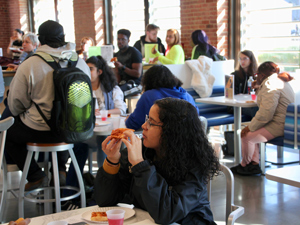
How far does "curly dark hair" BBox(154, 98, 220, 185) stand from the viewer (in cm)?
155

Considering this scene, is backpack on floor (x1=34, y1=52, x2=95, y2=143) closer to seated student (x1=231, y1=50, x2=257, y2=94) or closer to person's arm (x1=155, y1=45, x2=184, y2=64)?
seated student (x1=231, y1=50, x2=257, y2=94)

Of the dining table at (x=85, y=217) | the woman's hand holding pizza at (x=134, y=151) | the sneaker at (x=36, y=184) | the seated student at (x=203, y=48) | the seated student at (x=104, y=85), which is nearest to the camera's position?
the dining table at (x=85, y=217)

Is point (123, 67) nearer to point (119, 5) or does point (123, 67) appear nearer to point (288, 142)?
point (288, 142)

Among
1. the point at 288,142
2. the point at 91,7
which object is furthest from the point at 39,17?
the point at 288,142

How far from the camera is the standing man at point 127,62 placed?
→ 19.9 feet

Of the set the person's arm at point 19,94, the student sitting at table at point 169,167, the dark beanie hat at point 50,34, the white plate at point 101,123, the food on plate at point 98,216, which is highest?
the dark beanie hat at point 50,34

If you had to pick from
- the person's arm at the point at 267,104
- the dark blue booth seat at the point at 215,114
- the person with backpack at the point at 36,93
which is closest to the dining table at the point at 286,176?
the person with backpack at the point at 36,93

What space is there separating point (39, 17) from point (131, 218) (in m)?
12.9

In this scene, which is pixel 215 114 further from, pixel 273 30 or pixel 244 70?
pixel 273 30

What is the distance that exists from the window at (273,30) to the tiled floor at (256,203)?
8.85 ft

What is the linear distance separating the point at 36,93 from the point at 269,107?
7.61 feet

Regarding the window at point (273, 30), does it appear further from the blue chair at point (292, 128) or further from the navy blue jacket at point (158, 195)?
the navy blue jacket at point (158, 195)

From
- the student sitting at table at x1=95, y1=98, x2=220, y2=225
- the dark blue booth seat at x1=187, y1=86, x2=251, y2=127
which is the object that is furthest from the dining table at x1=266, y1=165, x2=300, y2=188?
the dark blue booth seat at x1=187, y1=86, x2=251, y2=127

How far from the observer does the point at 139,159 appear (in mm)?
1512
